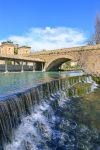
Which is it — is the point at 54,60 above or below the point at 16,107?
above

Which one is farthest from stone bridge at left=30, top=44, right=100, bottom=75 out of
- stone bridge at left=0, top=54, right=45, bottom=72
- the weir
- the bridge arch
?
the weir

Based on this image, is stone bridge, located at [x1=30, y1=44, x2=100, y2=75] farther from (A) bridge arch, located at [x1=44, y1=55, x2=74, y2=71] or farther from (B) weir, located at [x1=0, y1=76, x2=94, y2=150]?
(B) weir, located at [x1=0, y1=76, x2=94, y2=150]

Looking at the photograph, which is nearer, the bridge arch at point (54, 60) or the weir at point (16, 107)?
the weir at point (16, 107)

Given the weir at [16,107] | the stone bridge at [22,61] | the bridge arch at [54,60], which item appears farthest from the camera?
the bridge arch at [54,60]

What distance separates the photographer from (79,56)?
52562 mm

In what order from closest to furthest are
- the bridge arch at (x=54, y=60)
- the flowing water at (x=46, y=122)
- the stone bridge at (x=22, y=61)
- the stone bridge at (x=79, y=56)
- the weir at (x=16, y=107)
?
the weir at (x=16, y=107) → the flowing water at (x=46, y=122) → the stone bridge at (x=79, y=56) → the stone bridge at (x=22, y=61) → the bridge arch at (x=54, y=60)

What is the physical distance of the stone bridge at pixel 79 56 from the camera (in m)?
49.7

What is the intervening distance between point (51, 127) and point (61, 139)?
145 centimetres

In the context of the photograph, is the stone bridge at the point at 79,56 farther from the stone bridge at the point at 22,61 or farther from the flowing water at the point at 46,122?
the flowing water at the point at 46,122

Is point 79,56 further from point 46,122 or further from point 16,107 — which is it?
point 16,107

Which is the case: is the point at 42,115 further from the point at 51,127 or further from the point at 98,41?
the point at 98,41

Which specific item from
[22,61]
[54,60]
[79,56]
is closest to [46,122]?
[79,56]

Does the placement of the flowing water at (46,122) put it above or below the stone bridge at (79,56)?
below

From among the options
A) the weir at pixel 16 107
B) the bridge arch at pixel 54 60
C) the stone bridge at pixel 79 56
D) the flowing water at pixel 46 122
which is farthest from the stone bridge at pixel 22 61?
the flowing water at pixel 46 122
